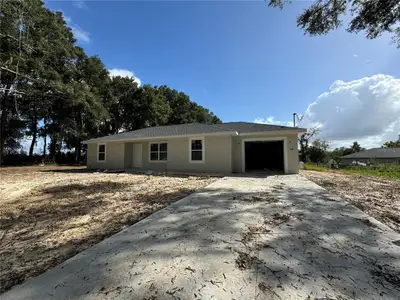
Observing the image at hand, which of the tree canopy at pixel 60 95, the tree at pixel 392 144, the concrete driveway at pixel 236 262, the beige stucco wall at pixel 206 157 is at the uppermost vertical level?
the tree canopy at pixel 60 95

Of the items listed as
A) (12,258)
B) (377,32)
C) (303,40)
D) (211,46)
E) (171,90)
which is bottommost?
(12,258)

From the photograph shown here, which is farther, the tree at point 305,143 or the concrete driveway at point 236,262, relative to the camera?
the tree at point 305,143

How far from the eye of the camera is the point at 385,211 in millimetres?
4418

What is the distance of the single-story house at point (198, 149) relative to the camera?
1156 cm

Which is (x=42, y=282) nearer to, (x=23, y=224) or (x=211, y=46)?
(x=23, y=224)

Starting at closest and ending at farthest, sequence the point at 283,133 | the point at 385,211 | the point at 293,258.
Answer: the point at 293,258 < the point at 385,211 < the point at 283,133

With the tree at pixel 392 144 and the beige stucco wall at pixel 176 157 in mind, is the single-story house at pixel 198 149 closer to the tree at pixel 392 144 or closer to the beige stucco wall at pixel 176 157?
the beige stucco wall at pixel 176 157

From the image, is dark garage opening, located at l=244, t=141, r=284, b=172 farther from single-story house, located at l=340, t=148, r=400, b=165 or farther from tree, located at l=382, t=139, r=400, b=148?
tree, located at l=382, t=139, r=400, b=148

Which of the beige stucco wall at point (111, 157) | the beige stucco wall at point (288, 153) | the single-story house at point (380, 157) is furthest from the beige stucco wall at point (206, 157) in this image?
the single-story house at point (380, 157)

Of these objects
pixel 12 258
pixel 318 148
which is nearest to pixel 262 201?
pixel 12 258

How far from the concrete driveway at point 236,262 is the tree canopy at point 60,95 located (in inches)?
410

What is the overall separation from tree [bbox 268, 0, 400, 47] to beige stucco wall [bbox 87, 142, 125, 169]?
40.4 ft

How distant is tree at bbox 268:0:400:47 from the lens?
6494 mm

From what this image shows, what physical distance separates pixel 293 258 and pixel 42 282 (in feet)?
8.66
